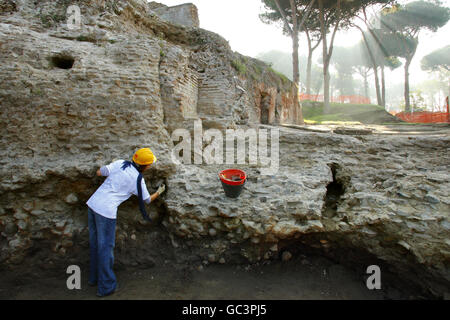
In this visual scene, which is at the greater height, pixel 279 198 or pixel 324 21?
pixel 324 21

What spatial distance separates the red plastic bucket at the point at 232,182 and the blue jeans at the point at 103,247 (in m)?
Answer: 1.45

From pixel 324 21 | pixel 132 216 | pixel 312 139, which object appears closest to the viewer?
pixel 132 216

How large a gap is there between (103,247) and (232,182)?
1723 mm

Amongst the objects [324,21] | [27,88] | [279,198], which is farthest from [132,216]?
[324,21]

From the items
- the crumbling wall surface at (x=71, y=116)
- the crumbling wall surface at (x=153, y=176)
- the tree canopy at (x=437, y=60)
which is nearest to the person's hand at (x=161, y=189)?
the crumbling wall surface at (x=153, y=176)

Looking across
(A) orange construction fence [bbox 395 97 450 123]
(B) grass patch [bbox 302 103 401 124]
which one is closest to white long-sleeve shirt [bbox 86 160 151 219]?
(B) grass patch [bbox 302 103 401 124]

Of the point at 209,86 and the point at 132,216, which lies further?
the point at 209,86

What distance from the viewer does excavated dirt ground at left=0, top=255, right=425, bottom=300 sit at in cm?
287

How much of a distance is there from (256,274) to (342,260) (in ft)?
3.86

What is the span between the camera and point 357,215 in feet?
10.6

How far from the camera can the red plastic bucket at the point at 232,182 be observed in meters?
3.29

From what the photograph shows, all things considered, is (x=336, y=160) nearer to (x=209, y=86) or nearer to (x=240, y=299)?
(x=240, y=299)

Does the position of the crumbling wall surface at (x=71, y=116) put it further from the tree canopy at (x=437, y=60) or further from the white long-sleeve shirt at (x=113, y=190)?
the tree canopy at (x=437, y=60)
